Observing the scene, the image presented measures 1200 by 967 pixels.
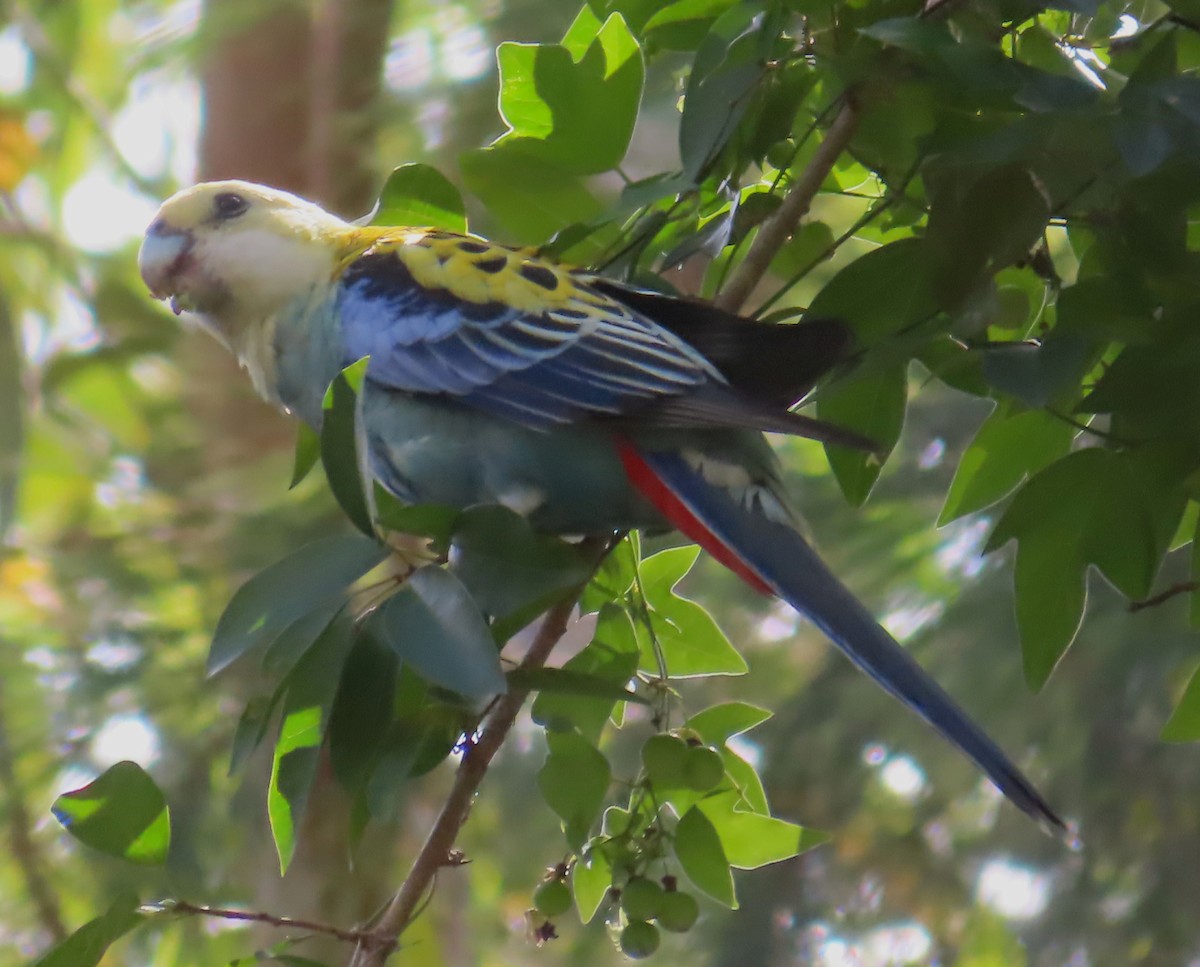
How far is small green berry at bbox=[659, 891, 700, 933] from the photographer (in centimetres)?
128

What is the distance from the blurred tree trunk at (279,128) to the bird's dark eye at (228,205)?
1.59m

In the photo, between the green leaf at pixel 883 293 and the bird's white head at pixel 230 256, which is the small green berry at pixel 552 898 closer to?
the green leaf at pixel 883 293

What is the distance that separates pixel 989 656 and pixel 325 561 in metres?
2.09

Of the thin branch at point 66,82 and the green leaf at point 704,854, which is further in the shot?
the thin branch at point 66,82

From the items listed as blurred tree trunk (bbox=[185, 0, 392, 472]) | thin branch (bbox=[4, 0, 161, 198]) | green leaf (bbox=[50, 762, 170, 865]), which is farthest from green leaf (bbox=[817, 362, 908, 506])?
thin branch (bbox=[4, 0, 161, 198])

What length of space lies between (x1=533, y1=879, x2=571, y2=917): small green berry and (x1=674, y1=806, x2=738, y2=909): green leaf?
0.16 meters

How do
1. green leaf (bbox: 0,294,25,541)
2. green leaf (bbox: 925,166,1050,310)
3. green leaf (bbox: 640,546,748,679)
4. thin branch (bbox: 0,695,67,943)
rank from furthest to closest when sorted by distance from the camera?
green leaf (bbox: 0,294,25,541)
thin branch (bbox: 0,695,67,943)
green leaf (bbox: 640,546,748,679)
green leaf (bbox: 925,166,1050,310)

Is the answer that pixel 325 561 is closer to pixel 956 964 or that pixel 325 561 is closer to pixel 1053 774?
pixel 1053 774

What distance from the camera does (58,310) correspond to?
15.1ft

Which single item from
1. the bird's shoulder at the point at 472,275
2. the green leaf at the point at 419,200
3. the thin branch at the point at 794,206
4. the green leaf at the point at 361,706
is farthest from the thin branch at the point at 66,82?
the green leaf at the point at 361,706

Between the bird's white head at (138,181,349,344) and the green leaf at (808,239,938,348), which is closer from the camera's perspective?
the green leaf at (808,239,938,348)

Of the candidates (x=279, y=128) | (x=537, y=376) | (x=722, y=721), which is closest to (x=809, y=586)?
(x=722, y=721)

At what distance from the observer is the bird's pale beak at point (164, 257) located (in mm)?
1694

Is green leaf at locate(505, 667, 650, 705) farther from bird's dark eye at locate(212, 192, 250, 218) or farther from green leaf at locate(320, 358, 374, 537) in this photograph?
bird's dark eye at locate(212, 192, 250, 218)
